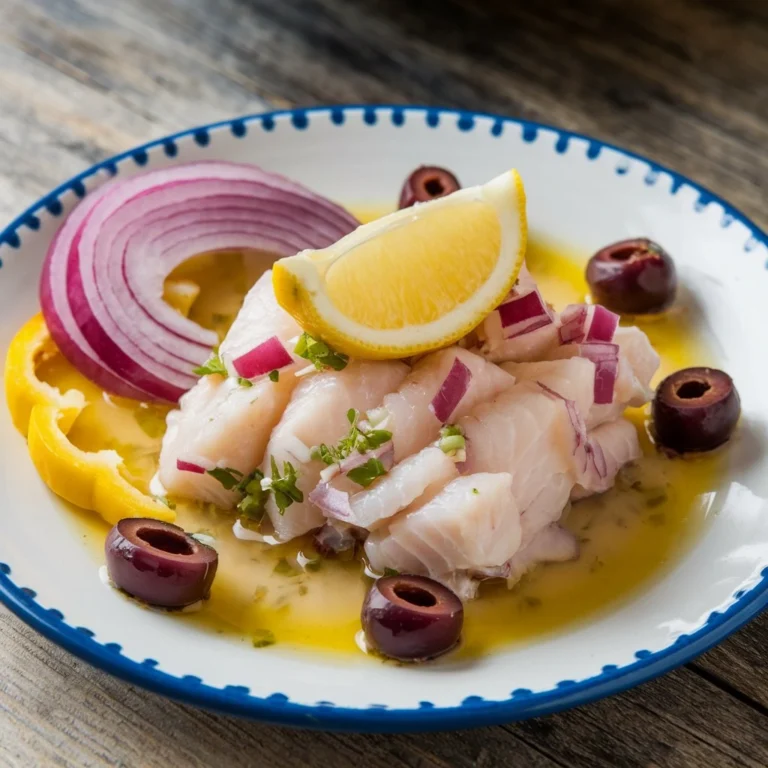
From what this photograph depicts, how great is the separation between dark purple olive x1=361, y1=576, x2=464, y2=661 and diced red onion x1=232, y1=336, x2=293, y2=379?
2.13 ft

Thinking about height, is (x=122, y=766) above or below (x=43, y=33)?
below

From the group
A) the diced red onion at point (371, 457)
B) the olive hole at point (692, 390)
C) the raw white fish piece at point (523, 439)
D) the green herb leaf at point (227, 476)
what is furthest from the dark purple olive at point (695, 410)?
the green herb leaf at point (227, 476)

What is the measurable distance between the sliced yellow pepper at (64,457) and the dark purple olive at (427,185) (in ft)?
4.10

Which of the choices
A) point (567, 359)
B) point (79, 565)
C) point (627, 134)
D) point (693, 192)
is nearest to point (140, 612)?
point (79, 565)

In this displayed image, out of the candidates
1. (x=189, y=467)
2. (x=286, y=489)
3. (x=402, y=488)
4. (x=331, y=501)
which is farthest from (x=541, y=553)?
(x=189, y=467)

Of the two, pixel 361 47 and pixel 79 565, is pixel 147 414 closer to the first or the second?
pixel 79 565

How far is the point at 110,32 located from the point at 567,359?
119 inches

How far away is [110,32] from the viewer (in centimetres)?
486

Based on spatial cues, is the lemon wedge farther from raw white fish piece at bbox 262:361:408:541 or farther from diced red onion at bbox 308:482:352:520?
diced red onion at bbox 308:482:352:520

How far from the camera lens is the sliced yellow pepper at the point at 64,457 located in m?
2.74

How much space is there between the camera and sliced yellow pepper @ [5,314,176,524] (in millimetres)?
2744

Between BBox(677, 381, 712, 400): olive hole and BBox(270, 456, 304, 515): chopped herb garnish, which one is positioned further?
BBox(677, 381, 712, 400): olive hole

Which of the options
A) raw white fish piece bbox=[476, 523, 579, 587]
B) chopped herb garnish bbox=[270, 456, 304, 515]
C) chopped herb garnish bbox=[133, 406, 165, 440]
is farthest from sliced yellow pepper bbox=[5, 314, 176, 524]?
raw white fish piece bbox=[476, 523, 579, 587]

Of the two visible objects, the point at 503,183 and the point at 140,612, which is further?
the point at 503,183
